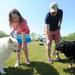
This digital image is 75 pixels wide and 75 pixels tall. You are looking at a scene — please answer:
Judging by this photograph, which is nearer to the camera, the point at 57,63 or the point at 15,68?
the point at 15,68

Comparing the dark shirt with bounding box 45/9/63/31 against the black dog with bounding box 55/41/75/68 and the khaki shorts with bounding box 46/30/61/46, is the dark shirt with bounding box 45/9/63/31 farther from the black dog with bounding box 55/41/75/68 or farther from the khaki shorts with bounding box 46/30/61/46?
the black dog with bounding box 55/41/75/68

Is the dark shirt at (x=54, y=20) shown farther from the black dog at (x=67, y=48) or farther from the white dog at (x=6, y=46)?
the white dog at (x=6, y=46)

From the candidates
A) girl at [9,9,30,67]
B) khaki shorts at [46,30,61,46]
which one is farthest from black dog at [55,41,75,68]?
girl at [9,9,30,67]

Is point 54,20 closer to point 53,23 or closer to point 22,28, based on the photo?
point 53,23

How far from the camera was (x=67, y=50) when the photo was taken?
337 inches

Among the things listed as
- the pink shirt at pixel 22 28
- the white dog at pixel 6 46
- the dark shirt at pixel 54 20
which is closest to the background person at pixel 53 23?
the dark shirt at pixel 54 20

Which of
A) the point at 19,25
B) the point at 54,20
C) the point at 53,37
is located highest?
the point at 54,20

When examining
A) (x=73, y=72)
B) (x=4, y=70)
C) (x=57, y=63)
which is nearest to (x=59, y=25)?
(x=57, y=63)

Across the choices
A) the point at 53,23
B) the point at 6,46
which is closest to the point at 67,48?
the point at 53,23

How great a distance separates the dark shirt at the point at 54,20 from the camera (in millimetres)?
9414

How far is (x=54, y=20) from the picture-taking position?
952cm

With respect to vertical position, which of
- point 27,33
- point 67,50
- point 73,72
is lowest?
point 73,72

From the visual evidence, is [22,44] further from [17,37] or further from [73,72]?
[73,72]

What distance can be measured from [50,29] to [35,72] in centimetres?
200
